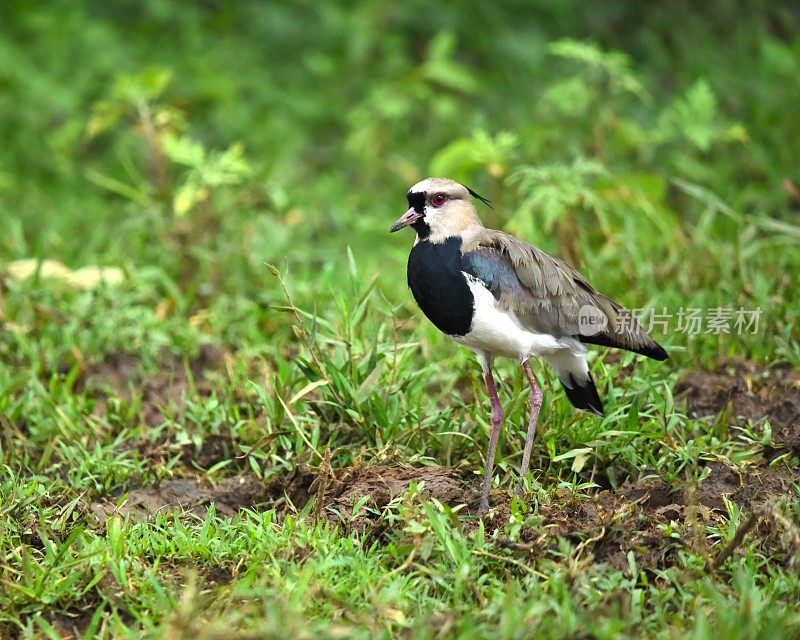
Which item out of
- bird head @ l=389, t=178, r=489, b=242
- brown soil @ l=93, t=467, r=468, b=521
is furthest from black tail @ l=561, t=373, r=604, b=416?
bird head @ l=389, t=178, r=489, b=242

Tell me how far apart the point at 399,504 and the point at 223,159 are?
2.72 m

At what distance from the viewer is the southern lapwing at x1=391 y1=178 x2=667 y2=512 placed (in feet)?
12.9

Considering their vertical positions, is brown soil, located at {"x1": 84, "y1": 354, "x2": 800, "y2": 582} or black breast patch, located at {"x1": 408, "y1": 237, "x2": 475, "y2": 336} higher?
black breast patch, located at {"x1": 408, "y1": 237, "x2": 475, "y2": 336}

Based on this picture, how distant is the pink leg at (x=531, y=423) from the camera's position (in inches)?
157

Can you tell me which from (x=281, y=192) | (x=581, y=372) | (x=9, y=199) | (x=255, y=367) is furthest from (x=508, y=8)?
(x=581, y=372)

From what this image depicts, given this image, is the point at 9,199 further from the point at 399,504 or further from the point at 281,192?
the point at 399,504

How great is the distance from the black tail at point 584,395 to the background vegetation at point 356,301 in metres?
0.08

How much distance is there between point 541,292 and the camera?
4082 millimetres

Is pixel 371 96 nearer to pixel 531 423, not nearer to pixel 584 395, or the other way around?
pixel 584 395

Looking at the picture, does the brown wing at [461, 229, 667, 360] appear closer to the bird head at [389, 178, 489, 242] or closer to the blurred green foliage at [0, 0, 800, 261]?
the bird head at [389, 178, 489, 242]

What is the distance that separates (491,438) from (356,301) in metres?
0.98

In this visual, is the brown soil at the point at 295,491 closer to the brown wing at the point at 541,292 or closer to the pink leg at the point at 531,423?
the pink leg at the point at 531,423

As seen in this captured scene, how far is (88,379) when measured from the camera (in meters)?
5.09

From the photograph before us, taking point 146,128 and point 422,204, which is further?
point 146,128
